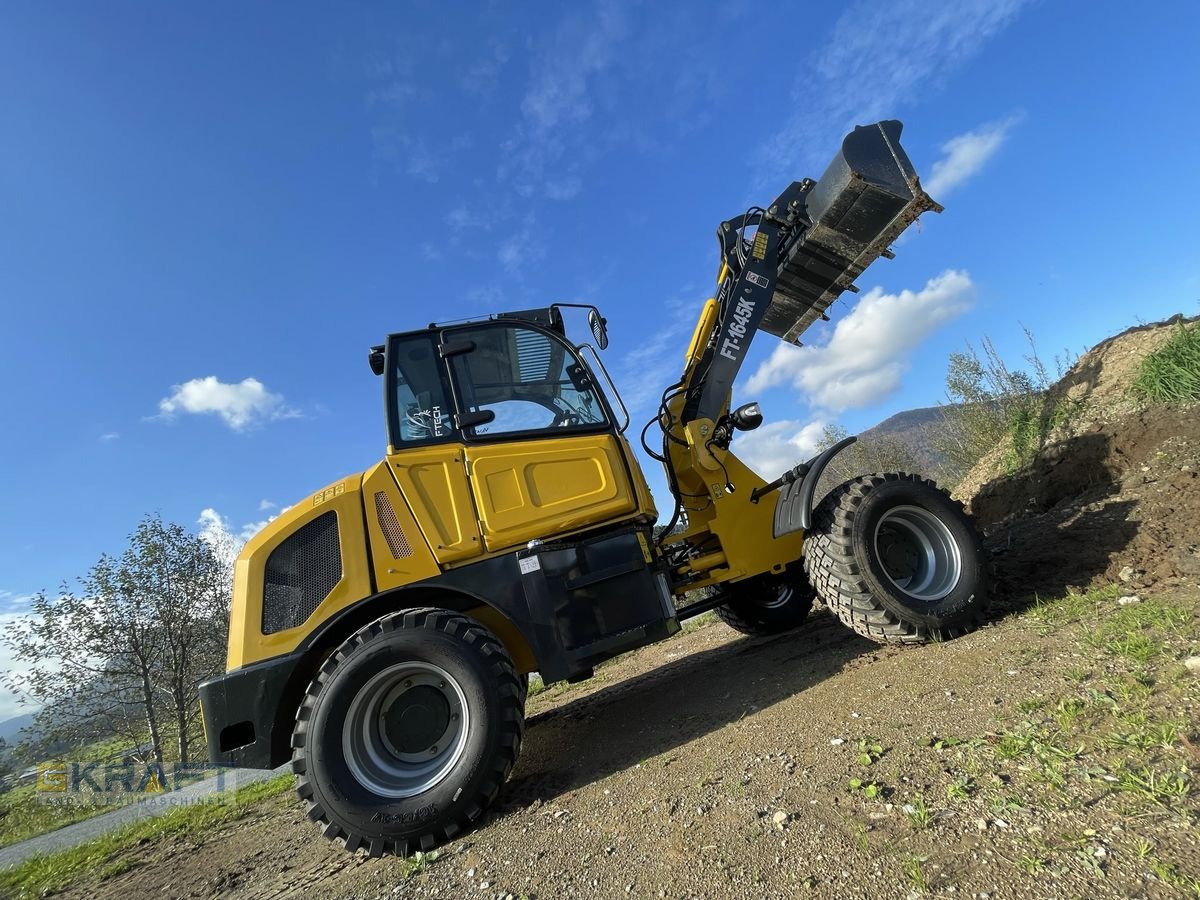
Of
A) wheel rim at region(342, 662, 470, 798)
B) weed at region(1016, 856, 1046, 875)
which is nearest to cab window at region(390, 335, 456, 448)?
wheel rim at region(342, 662, 470, 798)

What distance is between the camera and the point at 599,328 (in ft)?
15.1

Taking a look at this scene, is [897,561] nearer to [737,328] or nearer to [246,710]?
[737,328]

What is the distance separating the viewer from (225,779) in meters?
8.15

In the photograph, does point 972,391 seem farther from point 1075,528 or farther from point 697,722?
point 697,722

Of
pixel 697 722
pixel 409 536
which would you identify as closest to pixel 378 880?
pixel 409 536

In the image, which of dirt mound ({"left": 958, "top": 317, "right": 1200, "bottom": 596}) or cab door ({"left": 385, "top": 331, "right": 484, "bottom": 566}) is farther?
dirt mound ({"left": 958, "top": 317, "right": 1200, "bottom": 596})

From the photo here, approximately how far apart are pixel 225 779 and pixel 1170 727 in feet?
32.6

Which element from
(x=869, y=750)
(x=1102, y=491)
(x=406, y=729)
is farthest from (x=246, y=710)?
(x=1102, y=491)

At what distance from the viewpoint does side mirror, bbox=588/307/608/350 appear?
4.59 meters

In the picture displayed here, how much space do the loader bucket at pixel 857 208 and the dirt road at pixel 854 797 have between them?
3309mm

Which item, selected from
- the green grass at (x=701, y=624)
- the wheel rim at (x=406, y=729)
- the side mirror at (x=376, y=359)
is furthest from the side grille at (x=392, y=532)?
the green grass at (x=701, y=624)

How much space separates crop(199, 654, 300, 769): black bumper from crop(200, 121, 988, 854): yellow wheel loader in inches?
0.5

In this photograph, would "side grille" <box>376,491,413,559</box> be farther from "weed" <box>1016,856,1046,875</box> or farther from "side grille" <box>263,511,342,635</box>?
"weed" <box>1016,856,1046,875</box>

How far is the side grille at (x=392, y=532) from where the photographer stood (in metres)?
3.82
